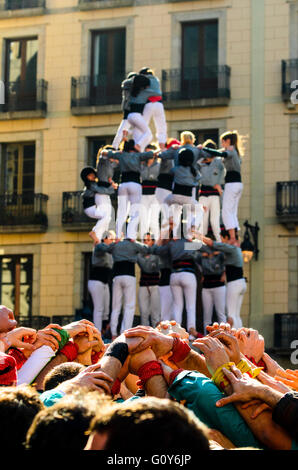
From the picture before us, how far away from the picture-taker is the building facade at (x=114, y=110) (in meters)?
27.4

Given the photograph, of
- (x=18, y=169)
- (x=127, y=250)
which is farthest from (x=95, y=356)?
(x=18, y=169)

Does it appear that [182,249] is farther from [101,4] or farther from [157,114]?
[101,4]

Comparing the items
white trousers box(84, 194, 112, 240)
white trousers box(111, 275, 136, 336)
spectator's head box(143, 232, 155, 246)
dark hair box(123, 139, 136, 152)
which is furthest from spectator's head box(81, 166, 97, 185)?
white trousers box(111, 275, 136, 336)

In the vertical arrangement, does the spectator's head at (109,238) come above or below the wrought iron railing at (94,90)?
below

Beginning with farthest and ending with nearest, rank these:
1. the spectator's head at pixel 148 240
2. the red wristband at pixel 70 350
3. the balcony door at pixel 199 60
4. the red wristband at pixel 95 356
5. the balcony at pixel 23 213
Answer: the balcony at pixel 23 213
the balcony door at pixel 199 60
the spectator's head at pixel 148 240
the red wristband at pixel 95 356
the red wristband at pixel 70 350

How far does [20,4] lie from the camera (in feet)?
102

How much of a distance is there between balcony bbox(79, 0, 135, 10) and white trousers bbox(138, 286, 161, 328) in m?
12.8

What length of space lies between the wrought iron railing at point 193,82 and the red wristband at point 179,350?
23448 mm

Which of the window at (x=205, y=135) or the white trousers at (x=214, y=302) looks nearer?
the white trousers at (x=214, y=302)

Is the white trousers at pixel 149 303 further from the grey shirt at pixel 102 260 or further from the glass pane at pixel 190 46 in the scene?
the glass pane at pixel 190 46

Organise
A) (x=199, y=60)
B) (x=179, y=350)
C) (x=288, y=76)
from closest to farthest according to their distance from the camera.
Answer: (x=179, y=350) < (x=288, y=76) < (x=199, y=60)

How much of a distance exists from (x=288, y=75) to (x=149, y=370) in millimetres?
23661

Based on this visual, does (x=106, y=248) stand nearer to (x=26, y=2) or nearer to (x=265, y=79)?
(x=265, y=79)

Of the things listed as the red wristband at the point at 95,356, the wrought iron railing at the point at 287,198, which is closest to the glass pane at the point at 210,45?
the wrought iron railing at the point at 287,198
